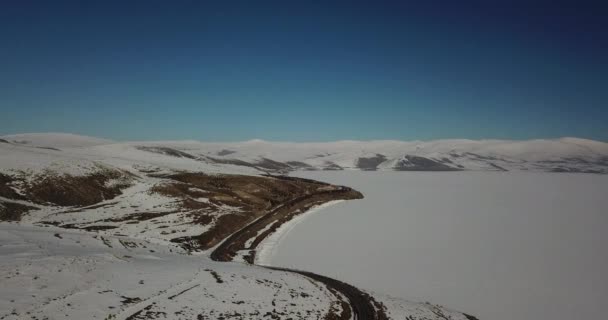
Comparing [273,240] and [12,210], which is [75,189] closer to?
[12,210]

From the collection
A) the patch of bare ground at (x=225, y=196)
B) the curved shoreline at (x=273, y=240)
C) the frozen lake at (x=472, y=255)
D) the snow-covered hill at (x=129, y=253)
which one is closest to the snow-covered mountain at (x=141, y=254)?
the snow-covered hill at (x=129, y=253)

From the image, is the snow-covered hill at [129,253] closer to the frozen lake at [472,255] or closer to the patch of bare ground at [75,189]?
the patch of bare ground at [75,189]

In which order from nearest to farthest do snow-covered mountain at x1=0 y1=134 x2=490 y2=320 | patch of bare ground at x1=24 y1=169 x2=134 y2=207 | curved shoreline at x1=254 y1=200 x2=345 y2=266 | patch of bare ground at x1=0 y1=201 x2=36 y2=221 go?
1. snow-covered mountain at x1=0 y1=134 x2=490 y2=320
2. curved shoreline at x1=254 y1=200 x2=345 y2=266
3. patch of bare ground at x1=0 y1=201 x2=36 y2=221
4. patch of bare ground at x1=24 y1=169 x2=134 y2=207

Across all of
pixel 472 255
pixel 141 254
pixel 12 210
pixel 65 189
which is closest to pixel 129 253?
pixel 141 254

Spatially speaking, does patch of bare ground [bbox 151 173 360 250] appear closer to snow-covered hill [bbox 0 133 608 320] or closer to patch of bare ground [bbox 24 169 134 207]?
snow-covered hill [bbox 0 133 608 320]

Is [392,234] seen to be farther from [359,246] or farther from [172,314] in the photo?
[172,314]

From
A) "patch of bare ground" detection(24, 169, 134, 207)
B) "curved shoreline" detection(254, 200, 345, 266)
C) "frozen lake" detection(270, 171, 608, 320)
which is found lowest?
"curved shoreline" detection(254, 200, 345, 266)

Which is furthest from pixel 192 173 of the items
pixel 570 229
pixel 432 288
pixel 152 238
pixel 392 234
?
pixel 570 229

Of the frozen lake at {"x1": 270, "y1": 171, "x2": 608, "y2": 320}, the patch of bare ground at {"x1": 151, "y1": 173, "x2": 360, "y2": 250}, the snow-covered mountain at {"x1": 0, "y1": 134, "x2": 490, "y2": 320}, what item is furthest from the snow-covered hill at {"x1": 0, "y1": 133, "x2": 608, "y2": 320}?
the frozen lake at {"x1": 270, "y1": 171, "x2": 608, "y2": 320}
